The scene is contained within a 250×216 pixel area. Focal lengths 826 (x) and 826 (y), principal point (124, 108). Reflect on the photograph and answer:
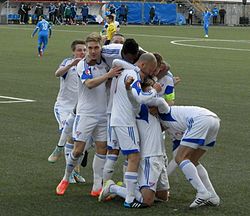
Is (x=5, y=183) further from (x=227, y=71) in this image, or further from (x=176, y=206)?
(x=227, y=71)

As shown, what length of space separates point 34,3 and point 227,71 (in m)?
51.4

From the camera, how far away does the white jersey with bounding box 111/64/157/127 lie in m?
9.63

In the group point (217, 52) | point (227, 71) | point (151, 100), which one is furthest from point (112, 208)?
point (217, 52)

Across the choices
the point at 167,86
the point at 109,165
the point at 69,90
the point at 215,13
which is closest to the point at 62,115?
the point at 69,90

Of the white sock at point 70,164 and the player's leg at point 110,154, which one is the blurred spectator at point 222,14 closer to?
the white sock at point 70,164

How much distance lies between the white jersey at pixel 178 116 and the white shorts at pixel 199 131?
0.23 feet

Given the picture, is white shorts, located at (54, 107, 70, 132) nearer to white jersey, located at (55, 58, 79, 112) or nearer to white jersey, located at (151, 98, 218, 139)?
white jersey, located at (55, 58, 79, 112)

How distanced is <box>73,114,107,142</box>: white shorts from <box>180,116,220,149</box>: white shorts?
116cm

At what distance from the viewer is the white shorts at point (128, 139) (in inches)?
384

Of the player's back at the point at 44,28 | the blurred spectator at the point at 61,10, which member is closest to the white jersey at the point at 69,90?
the player's back at the point at 44,28

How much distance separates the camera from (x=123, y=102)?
982 cm

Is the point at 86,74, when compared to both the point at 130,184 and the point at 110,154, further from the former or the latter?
the point at 130,184

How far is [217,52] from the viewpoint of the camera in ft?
132

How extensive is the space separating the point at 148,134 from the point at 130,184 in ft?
2.08
